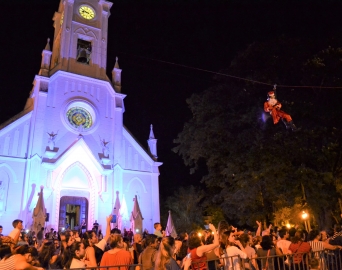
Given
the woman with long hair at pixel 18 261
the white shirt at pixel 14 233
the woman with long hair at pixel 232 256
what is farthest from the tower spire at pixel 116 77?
the woman with long hair at pixel 18 261

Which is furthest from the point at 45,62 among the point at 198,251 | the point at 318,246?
the point at 318,246

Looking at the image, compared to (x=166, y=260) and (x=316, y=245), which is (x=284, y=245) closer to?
(x=316, y=245)

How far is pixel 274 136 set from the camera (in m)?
17.2

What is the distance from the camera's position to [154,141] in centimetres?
2877

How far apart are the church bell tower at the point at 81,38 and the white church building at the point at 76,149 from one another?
0.09 m

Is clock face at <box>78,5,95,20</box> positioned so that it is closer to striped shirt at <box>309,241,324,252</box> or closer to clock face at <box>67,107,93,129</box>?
clock face at <box>67,107,93,129</box>

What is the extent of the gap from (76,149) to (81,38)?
10.8 meters

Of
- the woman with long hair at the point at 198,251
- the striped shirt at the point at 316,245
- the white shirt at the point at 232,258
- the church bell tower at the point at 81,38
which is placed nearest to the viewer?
the woman with long hair at the point at 198,251

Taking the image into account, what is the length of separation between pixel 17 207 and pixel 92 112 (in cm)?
917

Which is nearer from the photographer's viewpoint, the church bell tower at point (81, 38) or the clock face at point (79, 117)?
the clock face at point (79, 117)

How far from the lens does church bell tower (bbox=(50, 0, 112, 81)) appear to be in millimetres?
26562

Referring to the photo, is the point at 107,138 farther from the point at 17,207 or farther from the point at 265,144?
the point at 265,144

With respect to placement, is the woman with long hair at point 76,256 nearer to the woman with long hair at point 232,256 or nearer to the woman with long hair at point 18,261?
the woman with long hair at point 18,261

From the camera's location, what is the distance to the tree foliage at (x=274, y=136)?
1731cm
